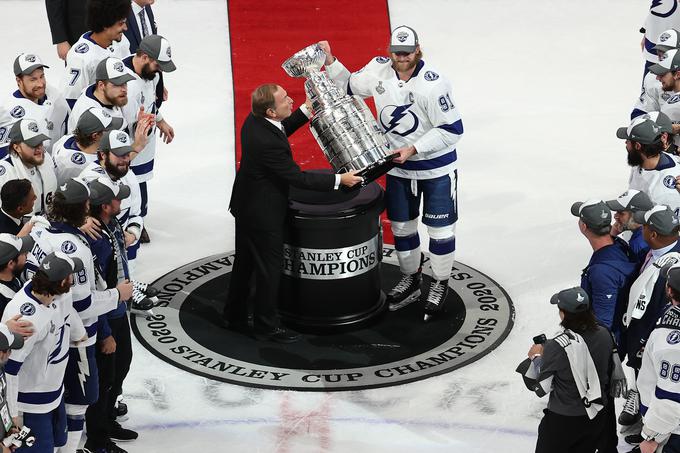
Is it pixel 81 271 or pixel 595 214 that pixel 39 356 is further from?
pixel 595 214

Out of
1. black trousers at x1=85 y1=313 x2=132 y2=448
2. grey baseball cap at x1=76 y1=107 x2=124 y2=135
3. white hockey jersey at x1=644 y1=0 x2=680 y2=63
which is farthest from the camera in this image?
white hockey jersey at x1=644 y1=0 x2=680 y2=63

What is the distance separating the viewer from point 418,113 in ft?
25.1

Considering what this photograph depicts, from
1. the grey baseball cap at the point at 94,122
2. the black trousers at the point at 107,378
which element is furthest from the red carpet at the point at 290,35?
the black trousers at the point at 107,378

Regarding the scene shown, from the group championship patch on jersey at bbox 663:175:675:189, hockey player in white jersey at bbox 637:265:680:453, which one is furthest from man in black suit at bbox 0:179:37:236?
championship patch on jersey at bbox 663:175:675:189

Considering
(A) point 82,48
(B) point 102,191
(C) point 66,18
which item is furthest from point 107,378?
(C) point 66,18

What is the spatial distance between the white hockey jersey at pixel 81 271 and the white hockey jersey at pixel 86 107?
61.6 inches

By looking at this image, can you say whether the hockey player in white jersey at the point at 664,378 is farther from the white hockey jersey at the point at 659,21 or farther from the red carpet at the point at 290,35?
the red carpet at the point at 290,35

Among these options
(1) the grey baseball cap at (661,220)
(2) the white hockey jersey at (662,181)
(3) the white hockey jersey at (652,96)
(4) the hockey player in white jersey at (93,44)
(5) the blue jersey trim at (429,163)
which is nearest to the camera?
(1) the grey baseball cap at (661,220)

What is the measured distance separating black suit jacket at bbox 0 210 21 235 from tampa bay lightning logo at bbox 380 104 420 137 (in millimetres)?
2623

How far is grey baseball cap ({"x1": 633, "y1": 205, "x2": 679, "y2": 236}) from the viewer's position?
5.77 m

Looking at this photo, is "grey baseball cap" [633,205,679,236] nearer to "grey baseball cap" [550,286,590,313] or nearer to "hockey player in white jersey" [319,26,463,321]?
"grey baseball cap" [550,286,590,313]

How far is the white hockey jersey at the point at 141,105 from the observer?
7844 millimetres

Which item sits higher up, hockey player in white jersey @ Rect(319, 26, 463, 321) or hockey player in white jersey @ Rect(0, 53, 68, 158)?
hockey player in white jersey @ Rect(0, 53, 68, 158)

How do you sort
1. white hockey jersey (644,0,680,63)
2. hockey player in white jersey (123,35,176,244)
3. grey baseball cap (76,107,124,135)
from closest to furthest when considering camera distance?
grey baseball cap (76,107,124,135), hockey player in white jersey (123,35,176,244), white hockey jersey (644,0,680,63)
